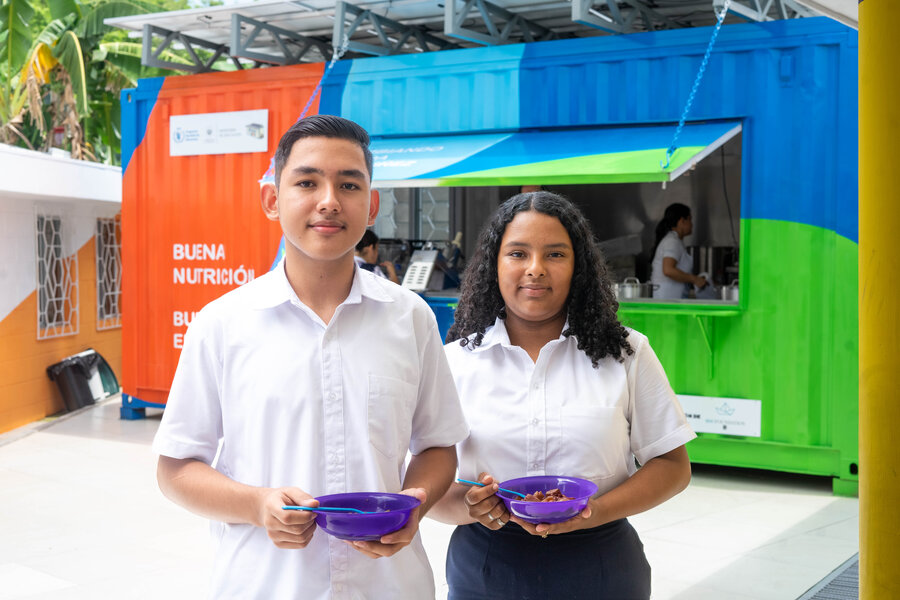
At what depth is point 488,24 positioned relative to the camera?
273 inches

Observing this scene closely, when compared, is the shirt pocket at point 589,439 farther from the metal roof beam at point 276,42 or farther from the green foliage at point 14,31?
the green foliage at point 14,31

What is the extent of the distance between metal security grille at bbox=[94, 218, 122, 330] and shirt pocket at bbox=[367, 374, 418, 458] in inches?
366

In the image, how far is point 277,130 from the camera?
7707 millimetres

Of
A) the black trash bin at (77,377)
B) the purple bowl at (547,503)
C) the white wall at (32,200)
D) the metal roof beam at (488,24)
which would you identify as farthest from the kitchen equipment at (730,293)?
the black trash bin at (77,377)

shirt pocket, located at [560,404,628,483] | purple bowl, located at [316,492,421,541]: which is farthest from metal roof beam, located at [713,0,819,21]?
purple bowl, located at [316,492,421,541]

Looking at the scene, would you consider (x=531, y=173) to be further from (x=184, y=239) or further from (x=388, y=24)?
(x=184, y=239)

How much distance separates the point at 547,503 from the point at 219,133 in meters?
6.75

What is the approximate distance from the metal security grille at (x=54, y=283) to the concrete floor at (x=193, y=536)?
251 cm

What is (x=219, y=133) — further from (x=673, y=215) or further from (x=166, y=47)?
(x=673, y=215)

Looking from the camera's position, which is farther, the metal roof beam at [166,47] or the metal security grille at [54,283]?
the metal security grille at [54,283]

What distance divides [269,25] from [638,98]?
338 cm

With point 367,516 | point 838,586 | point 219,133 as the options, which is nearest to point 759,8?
point 838,586

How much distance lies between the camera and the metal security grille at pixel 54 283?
30.3 ft

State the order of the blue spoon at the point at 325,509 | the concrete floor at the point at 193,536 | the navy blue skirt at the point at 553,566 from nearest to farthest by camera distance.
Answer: the blue spoon at the point at 325,509 → the navy blue skirt at the point at 553,566 → the concrete floor at the point at 193,536
